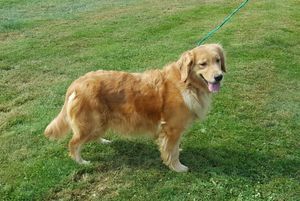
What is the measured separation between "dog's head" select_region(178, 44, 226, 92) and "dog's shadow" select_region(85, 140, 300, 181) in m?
1.15

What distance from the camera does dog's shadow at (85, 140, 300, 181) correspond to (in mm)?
5770

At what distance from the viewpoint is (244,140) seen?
6.52 m

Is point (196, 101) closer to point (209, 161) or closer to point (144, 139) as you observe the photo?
point (209, 161)

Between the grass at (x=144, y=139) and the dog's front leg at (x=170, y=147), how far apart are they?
128 millimetres

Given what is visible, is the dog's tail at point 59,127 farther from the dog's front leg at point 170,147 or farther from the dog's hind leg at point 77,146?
the dog's front leg at point 170,147

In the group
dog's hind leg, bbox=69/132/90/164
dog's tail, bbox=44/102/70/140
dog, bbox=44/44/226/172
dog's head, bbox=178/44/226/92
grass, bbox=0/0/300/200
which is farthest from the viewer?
dog's tail, bbox=44/102/70/140

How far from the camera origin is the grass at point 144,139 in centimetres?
548

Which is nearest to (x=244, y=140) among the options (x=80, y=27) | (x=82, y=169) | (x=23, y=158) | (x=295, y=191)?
(x=295, y=191)

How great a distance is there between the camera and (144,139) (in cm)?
640

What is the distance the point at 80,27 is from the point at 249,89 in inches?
233

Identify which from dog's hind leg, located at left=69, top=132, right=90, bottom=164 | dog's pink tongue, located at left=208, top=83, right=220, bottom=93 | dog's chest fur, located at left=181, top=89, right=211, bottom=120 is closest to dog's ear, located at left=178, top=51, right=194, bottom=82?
dog's chest fur, located at left=181, top=89, right=211, bottom=120

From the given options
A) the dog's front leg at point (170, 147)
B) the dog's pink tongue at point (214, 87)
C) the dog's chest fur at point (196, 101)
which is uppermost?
the dog's pink tongue at point (214, 87)

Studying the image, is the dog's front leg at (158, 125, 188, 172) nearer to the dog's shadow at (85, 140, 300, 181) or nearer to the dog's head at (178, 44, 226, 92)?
the dog's shadow at (85, 140, 300, 181)

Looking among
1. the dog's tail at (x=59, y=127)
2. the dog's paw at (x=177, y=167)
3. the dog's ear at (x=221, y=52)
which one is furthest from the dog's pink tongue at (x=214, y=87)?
the dog's tail at (x=59, y=127)
